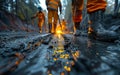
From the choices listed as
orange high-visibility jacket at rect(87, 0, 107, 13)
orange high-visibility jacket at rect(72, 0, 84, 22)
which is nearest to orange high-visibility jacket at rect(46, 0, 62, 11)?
Answer: orange high-visibility jacket at rect(72, 0, 84, 22)

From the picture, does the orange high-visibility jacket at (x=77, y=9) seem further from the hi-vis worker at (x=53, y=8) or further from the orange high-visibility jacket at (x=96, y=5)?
the hi-vis worker at (x=53, y=8)

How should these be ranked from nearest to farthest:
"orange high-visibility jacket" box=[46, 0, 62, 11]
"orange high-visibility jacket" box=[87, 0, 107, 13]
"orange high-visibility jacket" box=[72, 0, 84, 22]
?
"orange high-visibility jacket" box=[87, 0, 107, 13], "orange high-visibility jacket" box=[72, 0, 84, 22], "orange high-visibility jacket" box=[46, 0, 62, 11]

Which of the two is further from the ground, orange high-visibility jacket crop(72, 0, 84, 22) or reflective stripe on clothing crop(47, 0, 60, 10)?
reflective stripe on clothing crop(47, 0, 60, 10)

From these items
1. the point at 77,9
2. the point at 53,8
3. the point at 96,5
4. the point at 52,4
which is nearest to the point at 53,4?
the point at 52,4

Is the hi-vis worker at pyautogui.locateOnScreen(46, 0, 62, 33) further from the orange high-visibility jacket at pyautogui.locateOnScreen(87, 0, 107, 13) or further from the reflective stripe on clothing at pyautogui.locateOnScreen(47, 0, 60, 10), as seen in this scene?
the orange high-visibility jacket at pyautogui.locateOnScreen(87, 0, 107, 13)

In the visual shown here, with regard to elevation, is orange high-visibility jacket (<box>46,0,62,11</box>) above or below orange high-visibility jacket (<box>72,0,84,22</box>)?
above

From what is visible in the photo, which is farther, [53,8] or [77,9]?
[53,8]

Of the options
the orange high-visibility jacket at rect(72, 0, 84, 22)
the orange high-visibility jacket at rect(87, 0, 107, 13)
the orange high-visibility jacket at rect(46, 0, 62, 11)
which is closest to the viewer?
the orange high-visibility jacket at rect(87, 0, 107, 13)

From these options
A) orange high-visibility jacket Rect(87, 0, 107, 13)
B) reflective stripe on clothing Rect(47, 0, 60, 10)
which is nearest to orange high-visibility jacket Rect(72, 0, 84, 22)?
orange high-visibility jacket Rect(87, 0, 107, 13)

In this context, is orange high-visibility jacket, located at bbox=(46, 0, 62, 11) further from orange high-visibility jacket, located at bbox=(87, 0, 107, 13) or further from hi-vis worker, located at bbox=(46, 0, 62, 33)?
orange high-visibility jacket, located at bbox=(87, 0, 107, 13)

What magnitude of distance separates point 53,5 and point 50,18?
78 centimetres

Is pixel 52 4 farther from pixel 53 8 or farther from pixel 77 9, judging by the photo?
pixel 77 9

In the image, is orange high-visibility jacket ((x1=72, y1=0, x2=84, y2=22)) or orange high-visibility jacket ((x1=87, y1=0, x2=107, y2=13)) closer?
orange high-visibility jacket ((x1=87, y1=0, x2=107, y2=13))

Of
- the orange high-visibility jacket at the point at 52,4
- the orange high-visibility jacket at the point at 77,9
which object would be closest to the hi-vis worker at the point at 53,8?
the orange high-visibility jacket at the point at 52,4
